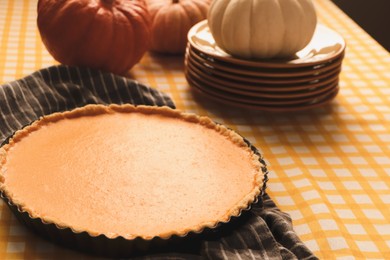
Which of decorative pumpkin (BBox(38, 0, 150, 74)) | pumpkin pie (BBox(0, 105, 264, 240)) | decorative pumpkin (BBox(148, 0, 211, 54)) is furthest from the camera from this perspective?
decorative pumpkin (BBox(148, 0, 211, 54))

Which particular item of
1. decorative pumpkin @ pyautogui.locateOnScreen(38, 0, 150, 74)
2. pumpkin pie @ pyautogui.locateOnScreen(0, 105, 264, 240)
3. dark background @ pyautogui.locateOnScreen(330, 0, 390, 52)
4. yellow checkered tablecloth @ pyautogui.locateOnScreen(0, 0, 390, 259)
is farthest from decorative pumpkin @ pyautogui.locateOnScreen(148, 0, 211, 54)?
dark background @ pyautogui.locateOnScreen(330, 0, 390, 52)

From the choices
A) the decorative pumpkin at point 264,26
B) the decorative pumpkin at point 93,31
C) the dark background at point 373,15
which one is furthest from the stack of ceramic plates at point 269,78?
the dark background at point 373,15

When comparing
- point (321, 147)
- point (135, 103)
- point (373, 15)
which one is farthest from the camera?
point (373, 15)

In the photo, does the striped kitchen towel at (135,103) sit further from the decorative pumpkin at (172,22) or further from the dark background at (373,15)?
the dark background at (373,15)

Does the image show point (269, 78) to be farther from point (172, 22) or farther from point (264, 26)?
point (172, 22)

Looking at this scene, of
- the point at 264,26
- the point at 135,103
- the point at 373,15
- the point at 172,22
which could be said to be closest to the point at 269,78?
the point at 264,26

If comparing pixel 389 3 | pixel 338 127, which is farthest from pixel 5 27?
pixel 389 3

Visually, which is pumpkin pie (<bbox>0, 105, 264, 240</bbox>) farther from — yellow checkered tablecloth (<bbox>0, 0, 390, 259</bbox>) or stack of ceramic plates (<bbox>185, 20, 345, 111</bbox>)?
stack of ceramic plates (<bbox>185, 20, 345, 111</bbox>)
